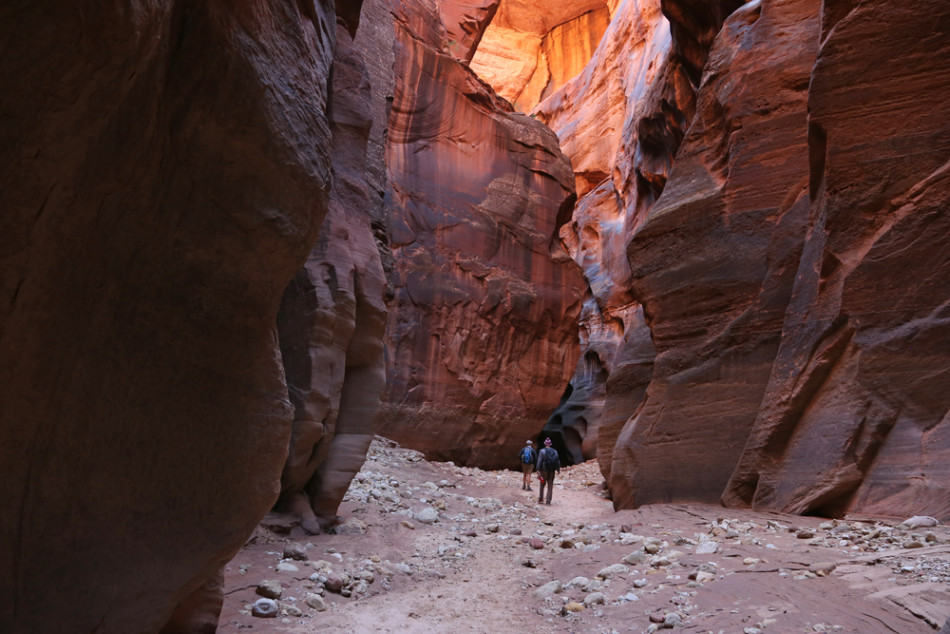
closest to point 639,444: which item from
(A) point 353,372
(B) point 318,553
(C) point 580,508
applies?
(C) point 580,508

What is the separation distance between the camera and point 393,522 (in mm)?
9180

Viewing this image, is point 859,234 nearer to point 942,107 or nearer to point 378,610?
point 942,107

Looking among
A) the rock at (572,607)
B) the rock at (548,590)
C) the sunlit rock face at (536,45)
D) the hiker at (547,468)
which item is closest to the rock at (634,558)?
the rock at (548,590)

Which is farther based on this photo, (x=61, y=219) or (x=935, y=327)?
(x=935, y=327)

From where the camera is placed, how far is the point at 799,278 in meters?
9.55

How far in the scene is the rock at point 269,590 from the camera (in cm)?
531

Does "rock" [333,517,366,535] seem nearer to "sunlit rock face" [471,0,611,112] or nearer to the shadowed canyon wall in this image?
the shadowed canyon wall

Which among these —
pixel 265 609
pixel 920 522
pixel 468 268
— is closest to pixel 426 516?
pixel 265 609

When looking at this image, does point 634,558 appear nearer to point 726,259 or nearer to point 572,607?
point 572,607

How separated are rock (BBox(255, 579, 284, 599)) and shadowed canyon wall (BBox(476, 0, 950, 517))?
6.41 m

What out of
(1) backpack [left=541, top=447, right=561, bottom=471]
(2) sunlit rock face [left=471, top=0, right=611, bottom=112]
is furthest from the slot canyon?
(2) sunlit rock face [left=471, top=0, right=611, bottom=112]

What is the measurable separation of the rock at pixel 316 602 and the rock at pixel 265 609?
1.16 feet

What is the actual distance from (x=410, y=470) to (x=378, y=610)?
9.06 m

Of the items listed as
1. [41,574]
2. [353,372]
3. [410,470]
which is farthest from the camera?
[410,470]
